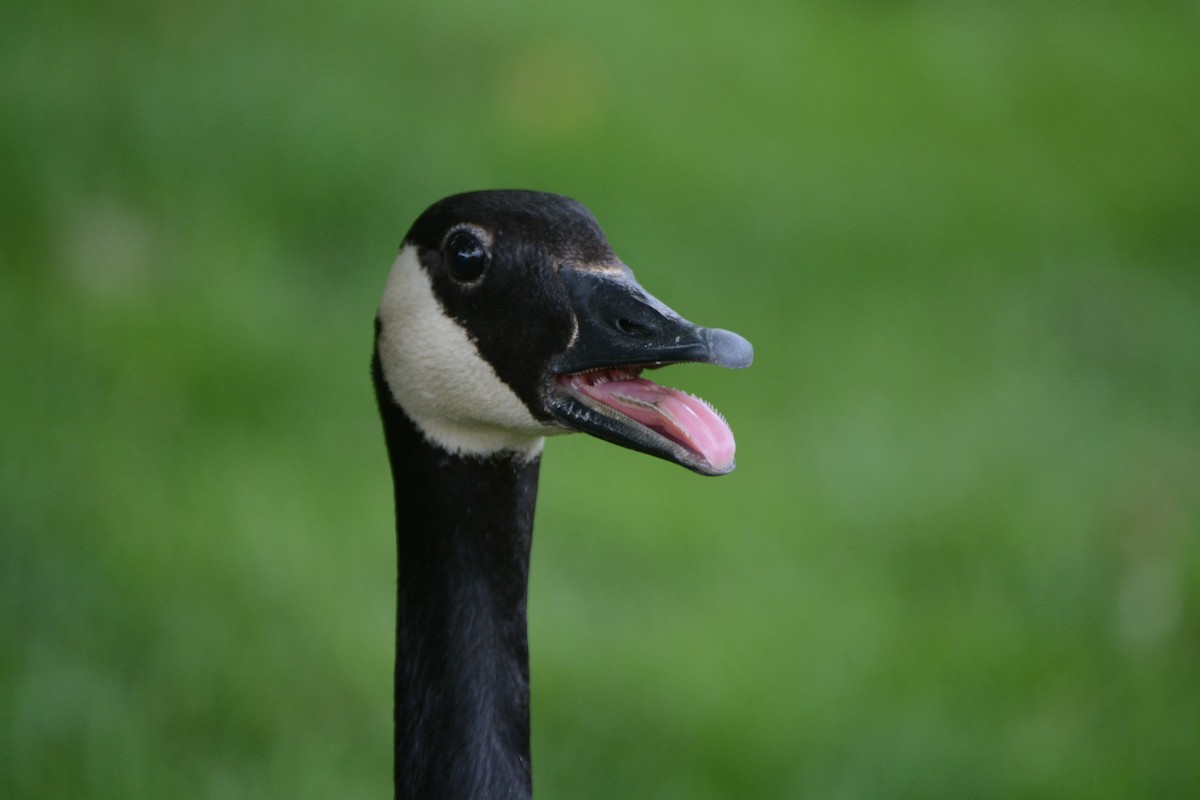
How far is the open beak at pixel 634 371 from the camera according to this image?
2350 mm

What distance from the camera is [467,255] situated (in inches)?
104

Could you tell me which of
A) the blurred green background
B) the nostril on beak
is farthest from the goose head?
the blurred green background

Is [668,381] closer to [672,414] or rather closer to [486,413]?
[486,413]

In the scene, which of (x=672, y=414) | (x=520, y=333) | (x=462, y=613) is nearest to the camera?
(x=672, y=414)

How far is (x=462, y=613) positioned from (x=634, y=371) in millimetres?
556

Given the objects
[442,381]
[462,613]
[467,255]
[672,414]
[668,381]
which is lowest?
[462,613]

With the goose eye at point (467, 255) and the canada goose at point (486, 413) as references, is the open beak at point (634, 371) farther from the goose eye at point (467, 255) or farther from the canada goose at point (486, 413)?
the goose eye at point (467, 255)

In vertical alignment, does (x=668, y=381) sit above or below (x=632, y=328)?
above

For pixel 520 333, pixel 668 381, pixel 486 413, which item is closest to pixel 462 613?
pixel 486 413

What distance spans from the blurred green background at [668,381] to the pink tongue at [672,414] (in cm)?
196

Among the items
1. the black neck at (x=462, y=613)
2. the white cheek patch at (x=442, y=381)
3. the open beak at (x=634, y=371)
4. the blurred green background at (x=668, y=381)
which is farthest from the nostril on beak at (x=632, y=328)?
the blurred green background at (x=668, y=381)

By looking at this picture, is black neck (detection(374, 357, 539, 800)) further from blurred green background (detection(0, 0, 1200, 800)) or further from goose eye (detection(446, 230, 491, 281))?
blurred green background (detection(0, 0, 1200, 800))

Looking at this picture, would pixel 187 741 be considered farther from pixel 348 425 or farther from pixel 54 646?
pixel 348 425

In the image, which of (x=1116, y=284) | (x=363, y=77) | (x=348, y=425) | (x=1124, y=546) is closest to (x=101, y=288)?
(x=348, y=425)
